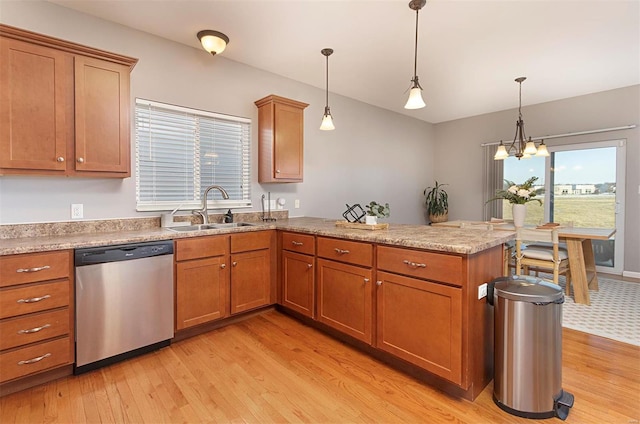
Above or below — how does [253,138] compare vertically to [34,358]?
above

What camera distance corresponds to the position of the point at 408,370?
210cm

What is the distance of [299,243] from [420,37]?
2.21 metres

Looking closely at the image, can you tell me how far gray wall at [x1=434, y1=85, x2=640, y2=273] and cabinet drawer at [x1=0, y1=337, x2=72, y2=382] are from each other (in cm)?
614

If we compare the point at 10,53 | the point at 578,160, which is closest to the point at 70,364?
the point at 10,53

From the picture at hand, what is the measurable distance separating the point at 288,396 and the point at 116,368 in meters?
1.26

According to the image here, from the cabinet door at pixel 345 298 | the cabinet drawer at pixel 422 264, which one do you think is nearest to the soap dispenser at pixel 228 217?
the cabinet door at pixel 345 298

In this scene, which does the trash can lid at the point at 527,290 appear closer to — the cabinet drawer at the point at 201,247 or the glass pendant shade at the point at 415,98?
the glass pendant shade at the point at 415,98

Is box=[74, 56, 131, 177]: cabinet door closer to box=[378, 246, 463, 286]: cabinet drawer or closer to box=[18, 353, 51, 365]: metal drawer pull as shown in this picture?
box=[18, 353, 51, 365]: metal drawer pull

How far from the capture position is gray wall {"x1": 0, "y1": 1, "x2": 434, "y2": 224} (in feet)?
7.77

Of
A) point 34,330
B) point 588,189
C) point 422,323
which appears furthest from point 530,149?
point 34,330

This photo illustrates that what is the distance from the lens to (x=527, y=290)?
176 cm

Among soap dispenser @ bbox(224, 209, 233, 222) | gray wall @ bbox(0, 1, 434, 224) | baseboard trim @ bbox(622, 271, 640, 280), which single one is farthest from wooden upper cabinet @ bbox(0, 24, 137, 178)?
baseboard trim @ bbox(622, 271, 640, 280)

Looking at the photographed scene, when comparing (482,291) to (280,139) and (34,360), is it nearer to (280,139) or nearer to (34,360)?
(280,139)

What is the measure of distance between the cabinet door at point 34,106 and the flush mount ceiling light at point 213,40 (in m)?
1.03
